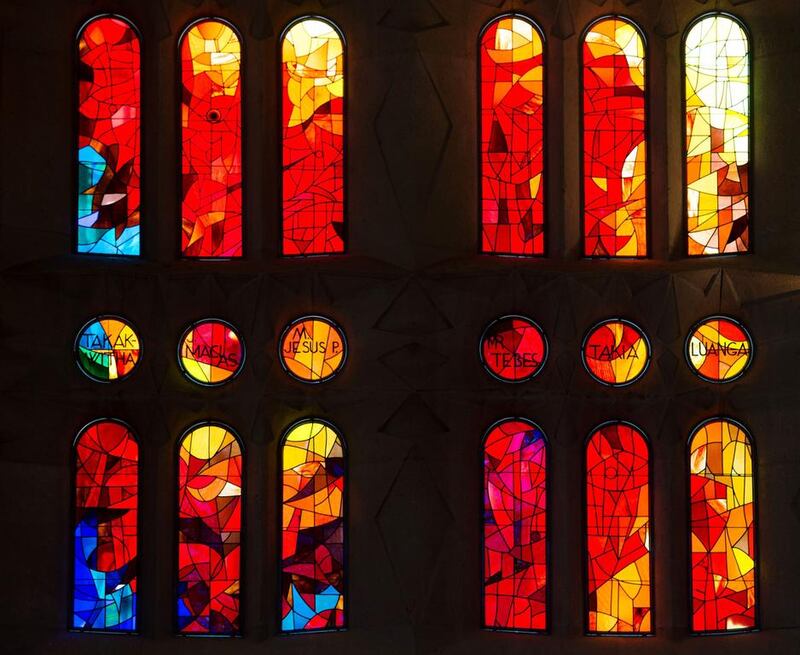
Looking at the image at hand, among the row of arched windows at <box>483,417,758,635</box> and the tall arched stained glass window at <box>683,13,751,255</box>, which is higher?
the tall arched stained glass window at <box>683,13,751,255</box>

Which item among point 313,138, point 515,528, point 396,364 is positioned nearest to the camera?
point 396,364

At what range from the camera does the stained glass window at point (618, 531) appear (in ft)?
36.2

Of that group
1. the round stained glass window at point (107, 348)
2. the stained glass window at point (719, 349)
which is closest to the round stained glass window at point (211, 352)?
the round stained glass window at point (107, 348)

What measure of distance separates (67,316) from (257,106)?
2.73m

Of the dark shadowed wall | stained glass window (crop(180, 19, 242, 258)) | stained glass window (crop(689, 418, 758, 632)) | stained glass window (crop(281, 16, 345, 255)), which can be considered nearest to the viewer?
the dark shadowed wall

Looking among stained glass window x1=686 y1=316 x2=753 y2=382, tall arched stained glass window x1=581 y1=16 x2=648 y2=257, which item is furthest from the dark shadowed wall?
tall arched stained glass window x1=581 y1=16 x2=648 y2=257

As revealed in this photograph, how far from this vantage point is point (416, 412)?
35.9 feet

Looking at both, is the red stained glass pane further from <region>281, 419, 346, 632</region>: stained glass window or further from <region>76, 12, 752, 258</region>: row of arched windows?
<region>281, 419, 346, 632</region>: stained glass window

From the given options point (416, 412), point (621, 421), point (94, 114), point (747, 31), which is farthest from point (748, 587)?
point (94, 114)

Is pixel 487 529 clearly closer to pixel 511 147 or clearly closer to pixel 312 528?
pixel 312 528

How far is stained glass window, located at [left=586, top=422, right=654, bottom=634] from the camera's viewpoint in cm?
1105

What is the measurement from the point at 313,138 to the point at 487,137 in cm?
171

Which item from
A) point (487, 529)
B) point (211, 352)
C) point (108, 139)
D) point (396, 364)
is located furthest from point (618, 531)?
point (108, 139)

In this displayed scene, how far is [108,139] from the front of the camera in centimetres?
1141
